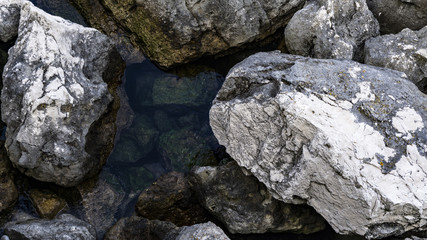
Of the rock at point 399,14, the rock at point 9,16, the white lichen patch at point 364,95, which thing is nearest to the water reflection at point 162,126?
the rock at point 9,16

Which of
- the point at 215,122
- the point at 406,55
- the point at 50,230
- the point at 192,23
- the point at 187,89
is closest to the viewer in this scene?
the point at 50,230

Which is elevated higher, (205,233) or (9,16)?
(9,16)

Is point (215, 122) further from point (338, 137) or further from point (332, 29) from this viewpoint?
point (332, 29)

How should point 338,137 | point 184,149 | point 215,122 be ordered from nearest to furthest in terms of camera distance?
point 338,137, point 215,122, point 184,149

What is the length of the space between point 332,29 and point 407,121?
2505 millimetres

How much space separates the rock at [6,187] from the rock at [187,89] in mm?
3080

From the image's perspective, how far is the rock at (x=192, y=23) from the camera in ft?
27.7

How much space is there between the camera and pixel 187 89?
909 cm

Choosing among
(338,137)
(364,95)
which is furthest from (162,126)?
(364,95)

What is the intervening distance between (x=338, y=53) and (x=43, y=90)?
531cm

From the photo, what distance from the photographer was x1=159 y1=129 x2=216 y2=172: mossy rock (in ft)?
27.9

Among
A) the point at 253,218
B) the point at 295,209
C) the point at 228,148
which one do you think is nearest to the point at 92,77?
the point at 228,148

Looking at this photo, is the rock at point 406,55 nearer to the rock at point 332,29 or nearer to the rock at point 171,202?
the rock at point 332,29

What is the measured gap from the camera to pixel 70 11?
9.25 meters
